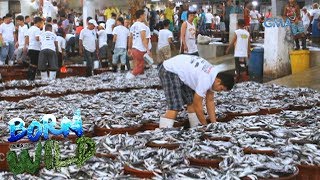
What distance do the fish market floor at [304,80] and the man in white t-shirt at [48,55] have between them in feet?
18.7

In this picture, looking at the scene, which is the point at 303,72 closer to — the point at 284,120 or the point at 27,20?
the point at 284,120

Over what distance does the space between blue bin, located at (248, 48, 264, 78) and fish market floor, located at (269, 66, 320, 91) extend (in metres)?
1.38

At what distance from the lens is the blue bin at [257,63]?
1560cm

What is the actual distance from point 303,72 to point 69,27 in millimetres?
12212

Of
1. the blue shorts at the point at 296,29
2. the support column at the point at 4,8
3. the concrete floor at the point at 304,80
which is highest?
the support column at the point at 4,8

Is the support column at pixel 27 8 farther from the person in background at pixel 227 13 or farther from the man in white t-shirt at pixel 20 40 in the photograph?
the person in background at pixel 227 13

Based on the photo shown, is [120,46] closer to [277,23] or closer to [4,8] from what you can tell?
[277,23]

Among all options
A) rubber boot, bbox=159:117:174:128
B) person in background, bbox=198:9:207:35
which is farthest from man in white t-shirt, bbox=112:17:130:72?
person in background, bbox=198:9:207:35

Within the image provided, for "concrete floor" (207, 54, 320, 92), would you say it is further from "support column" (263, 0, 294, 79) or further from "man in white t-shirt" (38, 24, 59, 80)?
"man in white t-shirt" (38, 24, 59, 80)

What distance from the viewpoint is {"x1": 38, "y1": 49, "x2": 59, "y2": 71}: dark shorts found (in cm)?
1421

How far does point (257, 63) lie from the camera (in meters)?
15.6

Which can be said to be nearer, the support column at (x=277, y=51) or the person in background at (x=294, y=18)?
the support column at (x=277, y=51)

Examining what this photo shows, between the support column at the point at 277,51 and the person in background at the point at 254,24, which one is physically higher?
the person in background at the point at 254,24

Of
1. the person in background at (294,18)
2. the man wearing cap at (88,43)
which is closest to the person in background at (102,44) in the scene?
the man wearing cap at (88,43)
